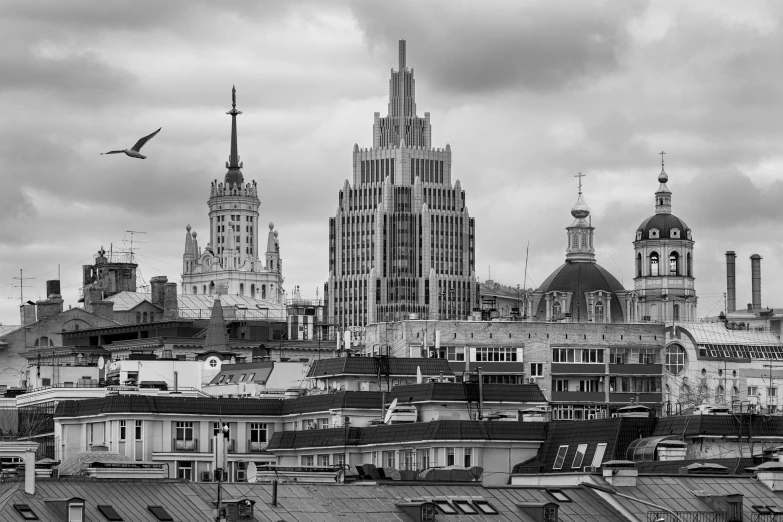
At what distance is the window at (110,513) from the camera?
280 ft

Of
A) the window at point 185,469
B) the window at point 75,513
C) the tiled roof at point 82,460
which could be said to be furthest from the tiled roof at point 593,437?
the window at point 75,513

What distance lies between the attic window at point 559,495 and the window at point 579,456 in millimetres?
27861

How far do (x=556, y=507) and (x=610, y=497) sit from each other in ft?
14.2

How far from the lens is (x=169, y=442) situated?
488 feet

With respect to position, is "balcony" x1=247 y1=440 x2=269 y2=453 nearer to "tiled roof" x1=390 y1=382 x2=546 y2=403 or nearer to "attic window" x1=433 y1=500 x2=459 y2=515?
"tiled roof" x1=390 y1=382 x2=546 y2=403

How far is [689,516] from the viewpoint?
92.2m

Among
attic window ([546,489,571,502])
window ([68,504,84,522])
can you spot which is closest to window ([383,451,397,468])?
attic window ([546,489,571,502])

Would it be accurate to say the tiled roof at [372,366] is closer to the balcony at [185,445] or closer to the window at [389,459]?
the balcony at [185,445]

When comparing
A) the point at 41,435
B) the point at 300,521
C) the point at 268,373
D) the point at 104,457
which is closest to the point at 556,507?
the point at 300,521

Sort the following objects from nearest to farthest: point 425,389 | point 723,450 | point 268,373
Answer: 1. point 723,450
2. point 425,389
3. point 268,373

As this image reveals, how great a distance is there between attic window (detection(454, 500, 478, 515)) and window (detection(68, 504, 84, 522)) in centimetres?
1392

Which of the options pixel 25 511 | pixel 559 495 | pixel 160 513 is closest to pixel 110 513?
pixel 160 513

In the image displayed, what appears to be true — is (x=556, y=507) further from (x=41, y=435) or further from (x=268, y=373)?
(x=268, y=373)

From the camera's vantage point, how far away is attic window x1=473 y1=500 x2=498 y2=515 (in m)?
89.6
